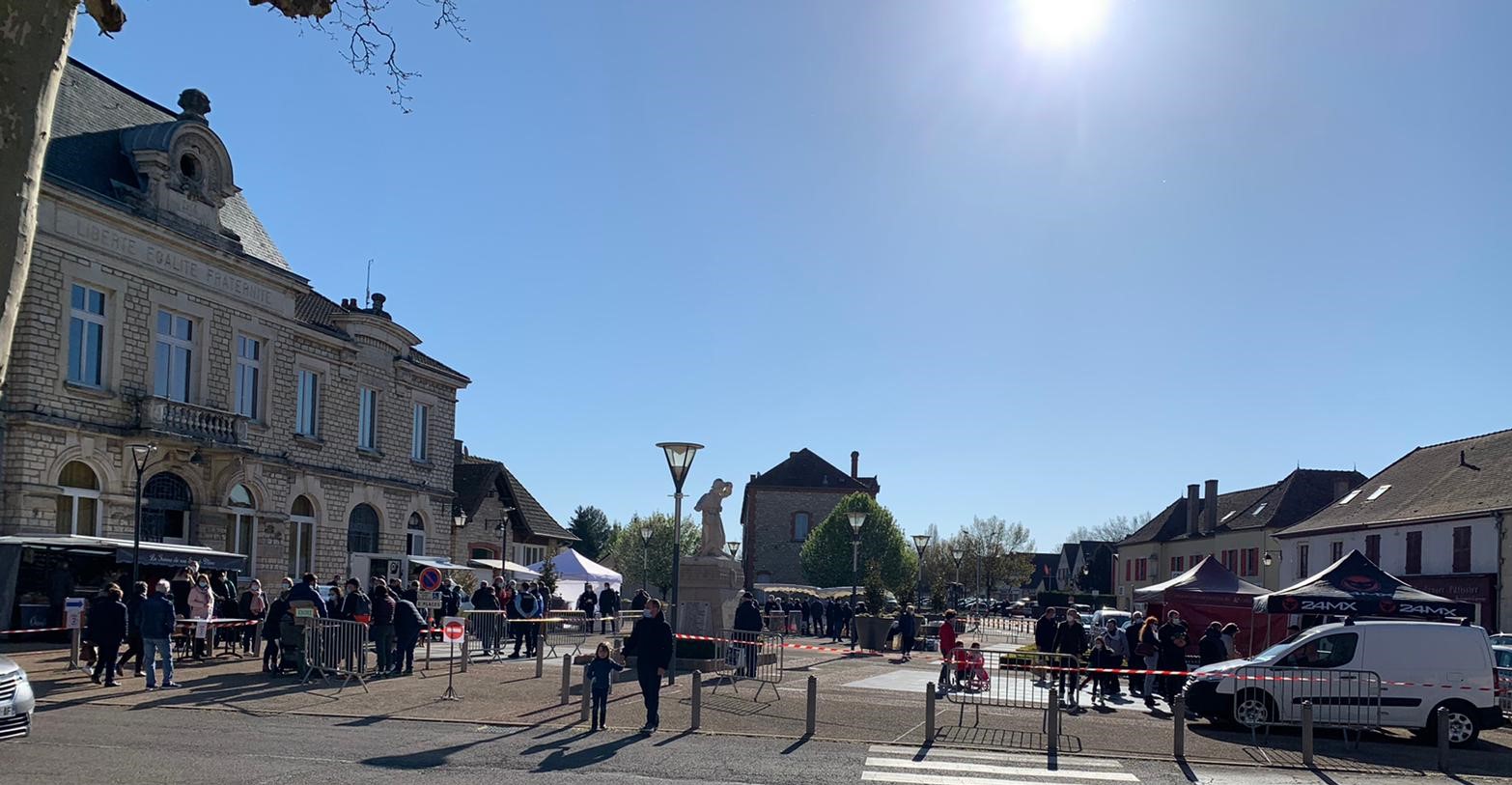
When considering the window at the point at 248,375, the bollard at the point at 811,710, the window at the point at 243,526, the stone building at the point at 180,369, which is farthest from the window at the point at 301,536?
the bollard at the point at 811,710

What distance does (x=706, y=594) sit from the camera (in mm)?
23969

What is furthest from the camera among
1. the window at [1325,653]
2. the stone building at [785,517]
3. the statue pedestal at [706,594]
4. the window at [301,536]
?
the stone building at [785,517]

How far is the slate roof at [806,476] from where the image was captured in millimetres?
80250

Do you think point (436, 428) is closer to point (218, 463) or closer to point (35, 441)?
point (218, 463)

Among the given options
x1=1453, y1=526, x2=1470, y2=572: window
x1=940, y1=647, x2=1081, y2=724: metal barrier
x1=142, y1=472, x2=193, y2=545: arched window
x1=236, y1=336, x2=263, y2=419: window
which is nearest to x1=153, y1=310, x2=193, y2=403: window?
x1=236, y1=336, x2=263, y2=419: window

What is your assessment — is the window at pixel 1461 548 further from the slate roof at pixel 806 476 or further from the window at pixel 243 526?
the slate roof at pixel 806 476

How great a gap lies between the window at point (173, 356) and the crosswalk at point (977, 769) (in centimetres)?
2134

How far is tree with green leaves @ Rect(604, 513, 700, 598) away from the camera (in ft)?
283

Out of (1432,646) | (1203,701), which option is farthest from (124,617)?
(1432,646)

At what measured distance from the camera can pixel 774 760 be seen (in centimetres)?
1236

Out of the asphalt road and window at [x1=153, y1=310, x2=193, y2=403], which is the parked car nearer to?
the asphalt road

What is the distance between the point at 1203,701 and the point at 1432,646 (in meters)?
2.97

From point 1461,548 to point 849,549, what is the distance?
39.7m

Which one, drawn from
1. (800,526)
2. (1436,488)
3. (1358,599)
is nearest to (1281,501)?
(1436,488)
